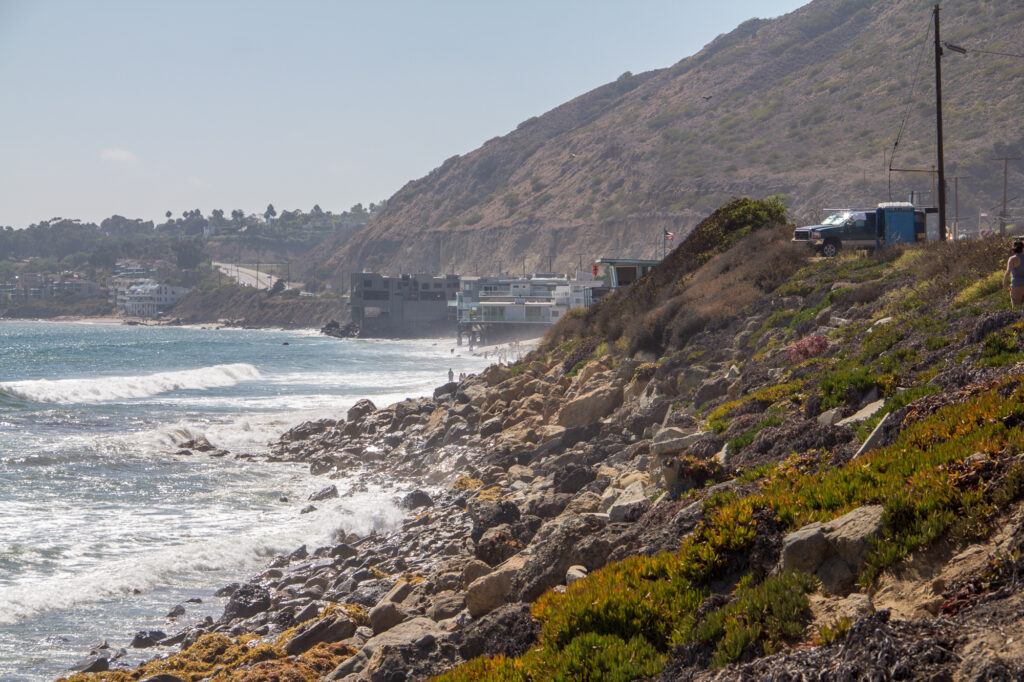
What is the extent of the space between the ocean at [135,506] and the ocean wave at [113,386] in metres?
0.23

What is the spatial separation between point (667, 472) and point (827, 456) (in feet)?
6.79

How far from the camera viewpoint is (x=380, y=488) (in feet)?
81.4

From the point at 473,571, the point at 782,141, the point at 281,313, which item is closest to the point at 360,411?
the point at 473,571

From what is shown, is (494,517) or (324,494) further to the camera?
(324,494)

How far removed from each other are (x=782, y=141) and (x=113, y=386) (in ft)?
379

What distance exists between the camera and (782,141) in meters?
143

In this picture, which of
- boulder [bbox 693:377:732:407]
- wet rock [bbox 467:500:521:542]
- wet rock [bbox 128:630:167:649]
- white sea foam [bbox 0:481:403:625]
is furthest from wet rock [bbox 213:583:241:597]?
boulder [bbox 693:377:732:407]

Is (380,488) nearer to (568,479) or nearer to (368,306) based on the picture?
(568,479)

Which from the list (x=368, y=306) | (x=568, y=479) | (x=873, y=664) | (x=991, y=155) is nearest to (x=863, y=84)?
(x=991, y=155)

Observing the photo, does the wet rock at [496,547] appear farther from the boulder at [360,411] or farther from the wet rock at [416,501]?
the boulder at [360,411]

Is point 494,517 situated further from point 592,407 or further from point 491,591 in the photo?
point 592,407

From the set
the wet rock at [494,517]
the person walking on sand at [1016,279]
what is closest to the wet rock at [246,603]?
the wet rock at [494,517]

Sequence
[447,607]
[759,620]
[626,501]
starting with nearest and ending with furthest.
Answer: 1. [759,620]
2. [447,607]
3. [626,501]

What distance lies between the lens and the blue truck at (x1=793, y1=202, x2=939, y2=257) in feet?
84.6
